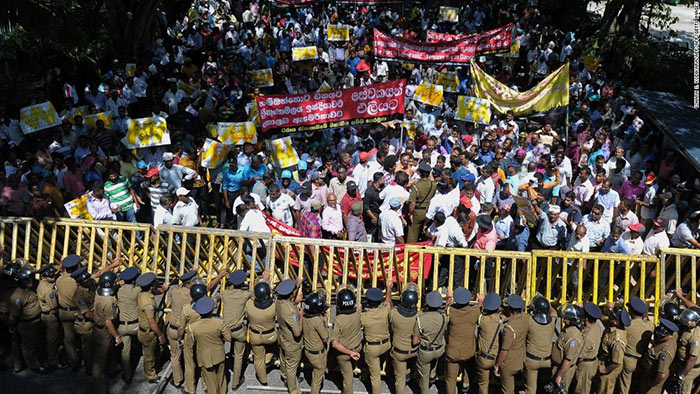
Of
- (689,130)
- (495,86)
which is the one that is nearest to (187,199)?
(495,86)

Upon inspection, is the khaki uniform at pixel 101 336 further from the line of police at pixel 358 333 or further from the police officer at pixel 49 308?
the police officer at pixel 49 308

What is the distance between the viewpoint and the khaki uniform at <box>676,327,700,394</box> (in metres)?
7.20

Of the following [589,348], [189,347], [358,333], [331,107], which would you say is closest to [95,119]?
[331,107]

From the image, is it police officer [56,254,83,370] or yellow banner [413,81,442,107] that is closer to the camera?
police officer [56,254,83,370]

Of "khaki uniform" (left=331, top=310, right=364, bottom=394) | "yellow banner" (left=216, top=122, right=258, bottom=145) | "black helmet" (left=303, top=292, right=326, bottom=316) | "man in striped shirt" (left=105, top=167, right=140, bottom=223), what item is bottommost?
"khaki uniform" (left=331, top=310, right=364, bottom=394)

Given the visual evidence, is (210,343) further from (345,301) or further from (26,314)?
(26,314)

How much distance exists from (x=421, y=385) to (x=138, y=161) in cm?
784

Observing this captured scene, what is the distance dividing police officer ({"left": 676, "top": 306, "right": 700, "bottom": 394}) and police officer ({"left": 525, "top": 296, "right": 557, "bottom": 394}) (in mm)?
1560

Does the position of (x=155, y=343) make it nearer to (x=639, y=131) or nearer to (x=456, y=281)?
(x=456, y=281)

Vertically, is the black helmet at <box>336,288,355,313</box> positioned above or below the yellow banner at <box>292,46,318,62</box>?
below

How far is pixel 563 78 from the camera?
14.4 metres

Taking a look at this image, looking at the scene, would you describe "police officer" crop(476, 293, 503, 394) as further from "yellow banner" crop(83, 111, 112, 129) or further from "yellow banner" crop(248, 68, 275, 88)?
"yellow banner" crop(248, 68, 275, 88)

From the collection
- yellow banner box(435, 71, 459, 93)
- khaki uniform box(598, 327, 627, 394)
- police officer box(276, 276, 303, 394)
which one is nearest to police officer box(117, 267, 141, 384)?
police officer box(276, 276, 303, 394)

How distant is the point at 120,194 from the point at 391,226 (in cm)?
511
